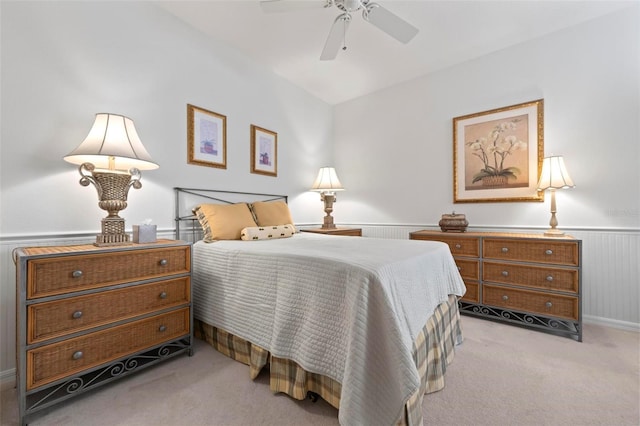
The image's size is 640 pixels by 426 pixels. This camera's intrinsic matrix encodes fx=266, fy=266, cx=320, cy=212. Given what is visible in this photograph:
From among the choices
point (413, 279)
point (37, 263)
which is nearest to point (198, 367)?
point (37, 263)

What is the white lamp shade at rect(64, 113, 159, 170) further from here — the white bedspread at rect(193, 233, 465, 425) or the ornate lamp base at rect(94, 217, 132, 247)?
the white bedspread at rect(193, 233, 465, 425)

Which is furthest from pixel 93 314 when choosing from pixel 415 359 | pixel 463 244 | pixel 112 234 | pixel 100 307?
pixel 463 244

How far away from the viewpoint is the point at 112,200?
1.76 m

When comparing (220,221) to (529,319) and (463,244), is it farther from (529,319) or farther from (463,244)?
(529,319)

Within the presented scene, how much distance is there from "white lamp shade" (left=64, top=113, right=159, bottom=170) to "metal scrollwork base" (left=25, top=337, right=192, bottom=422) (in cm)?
125

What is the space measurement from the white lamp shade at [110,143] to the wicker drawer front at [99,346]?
3.46ft

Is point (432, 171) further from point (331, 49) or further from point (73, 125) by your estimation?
point (73, 125)

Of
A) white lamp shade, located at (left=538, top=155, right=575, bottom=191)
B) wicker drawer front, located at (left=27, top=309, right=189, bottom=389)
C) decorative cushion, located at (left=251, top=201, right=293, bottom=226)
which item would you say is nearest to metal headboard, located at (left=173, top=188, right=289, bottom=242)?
decorative cushion, located at (left=251, top=201, right=293, bottom=226)

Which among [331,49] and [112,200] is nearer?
[112,200]

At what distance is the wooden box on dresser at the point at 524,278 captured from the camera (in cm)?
222

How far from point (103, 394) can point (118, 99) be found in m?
2.06

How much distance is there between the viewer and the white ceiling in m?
2.34

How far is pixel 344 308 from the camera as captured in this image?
1234 mm

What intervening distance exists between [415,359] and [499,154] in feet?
8.63
